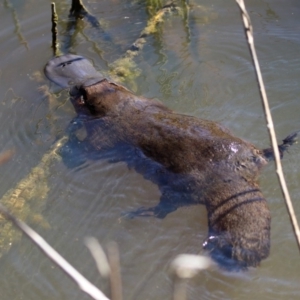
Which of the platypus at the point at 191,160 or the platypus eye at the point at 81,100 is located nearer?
the platypus at the point at 191,160

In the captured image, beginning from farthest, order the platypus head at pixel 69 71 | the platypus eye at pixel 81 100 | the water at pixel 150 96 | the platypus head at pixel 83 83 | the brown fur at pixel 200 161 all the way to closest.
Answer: the platypus head at pixel 69 71 < the platypus eye at pixel 81 100 < the platypus head at pixel 83 83 < the water at pixel 150 96 < the brown fur at pixel 200 161

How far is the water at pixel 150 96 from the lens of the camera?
3396mm

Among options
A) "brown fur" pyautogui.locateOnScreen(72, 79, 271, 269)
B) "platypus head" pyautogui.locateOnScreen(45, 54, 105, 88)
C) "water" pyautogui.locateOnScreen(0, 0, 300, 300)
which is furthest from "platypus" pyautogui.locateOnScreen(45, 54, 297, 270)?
"platypus head" pyautogui.locateOnScreen(45, 54, 105, 88)

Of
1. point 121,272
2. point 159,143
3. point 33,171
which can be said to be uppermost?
point 159,143

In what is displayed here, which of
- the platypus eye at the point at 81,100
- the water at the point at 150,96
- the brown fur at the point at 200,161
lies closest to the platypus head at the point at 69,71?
the water at the point at 150,96

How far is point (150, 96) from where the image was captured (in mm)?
4879

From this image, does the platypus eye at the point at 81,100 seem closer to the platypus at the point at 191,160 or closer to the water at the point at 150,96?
the platypus at the point at 191,160

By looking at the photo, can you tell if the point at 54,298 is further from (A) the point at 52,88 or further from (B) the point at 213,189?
(A) the point at 52,88

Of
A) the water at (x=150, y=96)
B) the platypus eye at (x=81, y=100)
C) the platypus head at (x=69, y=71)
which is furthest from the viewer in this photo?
the platypus head at (x=69, y=71)

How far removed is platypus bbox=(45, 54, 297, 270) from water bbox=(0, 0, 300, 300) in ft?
0.69

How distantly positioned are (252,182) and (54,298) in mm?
1528

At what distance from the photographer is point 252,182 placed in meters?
3.32

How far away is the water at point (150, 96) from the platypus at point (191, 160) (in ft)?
0.69

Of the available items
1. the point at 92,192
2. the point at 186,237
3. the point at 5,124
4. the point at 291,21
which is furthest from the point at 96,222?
the point at 291,21
